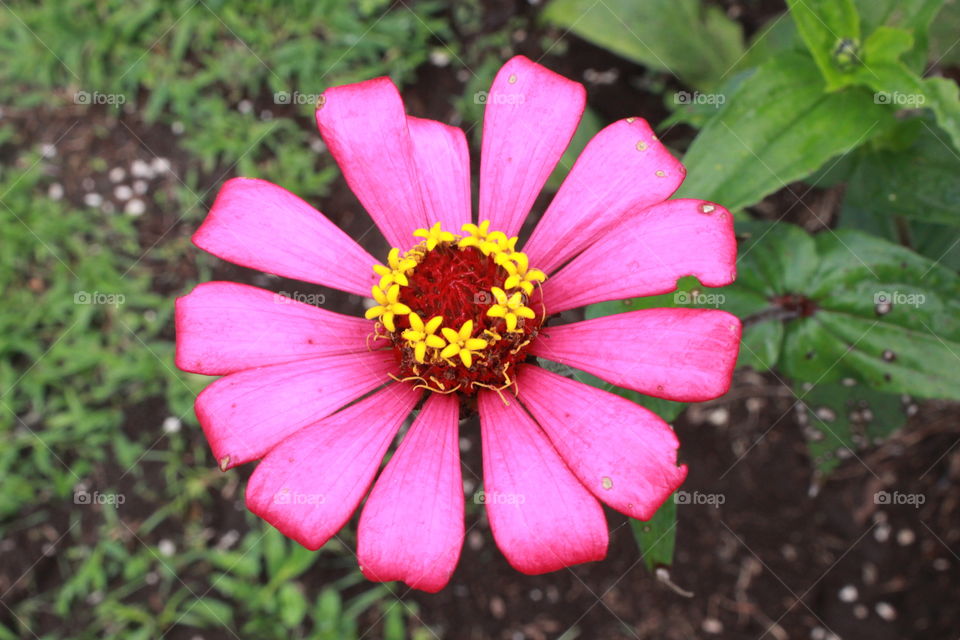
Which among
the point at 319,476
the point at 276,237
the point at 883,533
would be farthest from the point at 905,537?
the point at 276,237

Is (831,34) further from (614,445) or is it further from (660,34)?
(614,445)

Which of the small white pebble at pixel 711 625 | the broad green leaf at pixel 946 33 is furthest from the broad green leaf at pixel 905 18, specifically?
the small white pebble at pixel 711 625

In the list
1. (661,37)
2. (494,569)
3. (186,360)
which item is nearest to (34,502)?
(494,569)

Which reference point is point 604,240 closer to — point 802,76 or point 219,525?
point 802,76

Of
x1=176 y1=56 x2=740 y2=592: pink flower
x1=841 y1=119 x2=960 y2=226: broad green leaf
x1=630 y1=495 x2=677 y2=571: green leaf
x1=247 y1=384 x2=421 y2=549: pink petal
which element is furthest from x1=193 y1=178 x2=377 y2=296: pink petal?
x1=841 y1=119 x2=960 y2=226: broad green leaf

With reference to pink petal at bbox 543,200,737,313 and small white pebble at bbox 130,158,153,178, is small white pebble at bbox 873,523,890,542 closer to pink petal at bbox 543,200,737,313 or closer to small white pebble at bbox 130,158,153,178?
pink petal at bbox 543,200,737,313

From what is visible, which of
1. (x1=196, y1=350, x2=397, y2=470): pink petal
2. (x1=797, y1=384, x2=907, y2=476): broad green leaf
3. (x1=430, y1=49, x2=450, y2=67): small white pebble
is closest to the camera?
(x1=196, y1=350, x2=397, y2=470): pink petal

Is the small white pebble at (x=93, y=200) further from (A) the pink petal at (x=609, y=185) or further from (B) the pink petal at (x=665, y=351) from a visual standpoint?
(B) the pink petal at (x=665, y=351)
